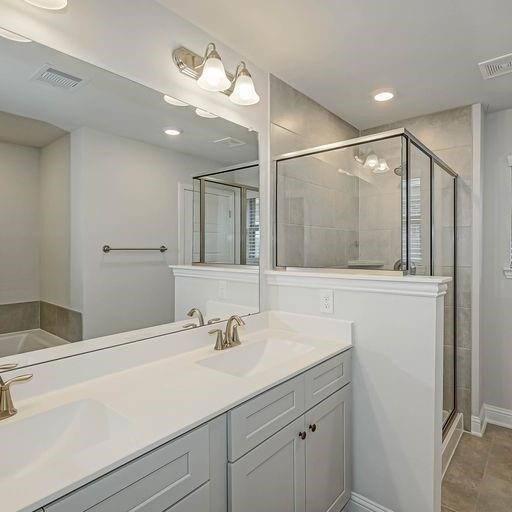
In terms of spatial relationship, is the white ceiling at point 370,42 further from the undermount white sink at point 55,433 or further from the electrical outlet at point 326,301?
the undermount white sink at point 55,433

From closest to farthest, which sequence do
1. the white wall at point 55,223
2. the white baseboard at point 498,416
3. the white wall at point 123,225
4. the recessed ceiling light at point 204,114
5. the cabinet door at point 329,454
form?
the white wall at point 55,223, the white wall at point 123,225, the cabinet door at point 329,454, the recessed ceiling light at point 204,114, the white baseboard at point 498,416

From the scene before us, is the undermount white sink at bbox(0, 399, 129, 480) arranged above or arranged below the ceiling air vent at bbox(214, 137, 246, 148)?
below

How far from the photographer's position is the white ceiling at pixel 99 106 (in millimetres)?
1166

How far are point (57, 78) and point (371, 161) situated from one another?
178 cm

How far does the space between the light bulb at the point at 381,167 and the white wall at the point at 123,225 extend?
1.20m

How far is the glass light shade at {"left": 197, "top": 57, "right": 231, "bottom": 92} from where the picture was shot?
1.58 meters

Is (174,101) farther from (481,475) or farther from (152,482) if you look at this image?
(481,475)

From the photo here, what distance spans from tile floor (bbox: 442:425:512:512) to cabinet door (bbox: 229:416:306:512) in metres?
1.07

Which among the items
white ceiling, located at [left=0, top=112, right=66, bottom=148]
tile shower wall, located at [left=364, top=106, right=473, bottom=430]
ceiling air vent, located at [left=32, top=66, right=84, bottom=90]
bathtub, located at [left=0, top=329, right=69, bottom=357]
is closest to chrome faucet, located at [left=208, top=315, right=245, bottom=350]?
bathtub, located at [left=0, top=329, right=69, bottom=357]

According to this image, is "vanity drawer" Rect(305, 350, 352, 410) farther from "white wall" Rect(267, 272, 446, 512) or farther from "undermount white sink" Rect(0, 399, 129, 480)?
"undermount white sink" Rect(0, 399, 129, 480)

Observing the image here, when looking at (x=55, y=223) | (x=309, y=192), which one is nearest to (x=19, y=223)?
(x=55, y=223)

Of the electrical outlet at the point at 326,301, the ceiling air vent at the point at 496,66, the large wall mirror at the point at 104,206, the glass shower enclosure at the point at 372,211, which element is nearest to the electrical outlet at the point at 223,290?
the large wall mirror at the point at 104,206

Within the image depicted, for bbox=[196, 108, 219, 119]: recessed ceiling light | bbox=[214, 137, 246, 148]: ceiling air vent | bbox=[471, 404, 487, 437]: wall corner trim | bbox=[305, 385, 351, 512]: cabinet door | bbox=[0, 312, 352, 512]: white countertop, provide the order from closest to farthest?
bbox=[0, 312, 352, 512]: white countertop → bbox=[305, 385, 351, 512]: cabinet door → bbox=[196, 108, 219, 119]: recessed ceiling light → bbox=[214, 137, 246, 148]: ceiling air vent → bbox=[471, 404, 487, 437]: wall corner trim

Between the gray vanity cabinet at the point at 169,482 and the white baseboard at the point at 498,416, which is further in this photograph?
the white baseboard at the point at 498,416
